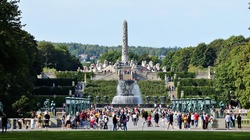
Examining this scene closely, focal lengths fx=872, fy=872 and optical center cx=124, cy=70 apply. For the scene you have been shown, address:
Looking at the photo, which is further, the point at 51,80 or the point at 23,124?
the point at 51,80

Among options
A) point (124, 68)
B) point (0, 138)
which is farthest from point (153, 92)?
point (0, 138)

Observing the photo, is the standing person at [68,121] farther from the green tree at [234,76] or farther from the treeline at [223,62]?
the green tree at [234,76]

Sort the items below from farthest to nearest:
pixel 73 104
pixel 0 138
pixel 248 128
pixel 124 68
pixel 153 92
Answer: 1. pixel 124 68
2. pixel 153 92
3. pixel 73 104
4. pixel 248 128
5. pixel 0 138

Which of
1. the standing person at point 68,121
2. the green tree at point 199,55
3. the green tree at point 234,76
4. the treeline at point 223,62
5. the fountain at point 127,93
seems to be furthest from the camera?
the green tree at point 199,55

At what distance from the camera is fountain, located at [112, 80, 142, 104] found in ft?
364

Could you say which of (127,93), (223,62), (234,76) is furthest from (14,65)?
(223,62)

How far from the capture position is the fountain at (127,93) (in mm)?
111088

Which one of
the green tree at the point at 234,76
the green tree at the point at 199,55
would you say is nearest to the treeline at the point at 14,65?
the green tree at the point at 234,76

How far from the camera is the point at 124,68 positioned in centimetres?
16512

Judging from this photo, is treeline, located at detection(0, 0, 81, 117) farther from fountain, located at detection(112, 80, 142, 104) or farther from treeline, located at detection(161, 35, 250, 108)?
treeline, located at detection(161, 35, 250, 108)

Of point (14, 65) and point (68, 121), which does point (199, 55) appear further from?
point (14, 65)

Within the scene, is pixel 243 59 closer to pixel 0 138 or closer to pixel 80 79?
pixel 0 138

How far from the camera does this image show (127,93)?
121 metres

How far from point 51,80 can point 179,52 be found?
7168 centimetres
